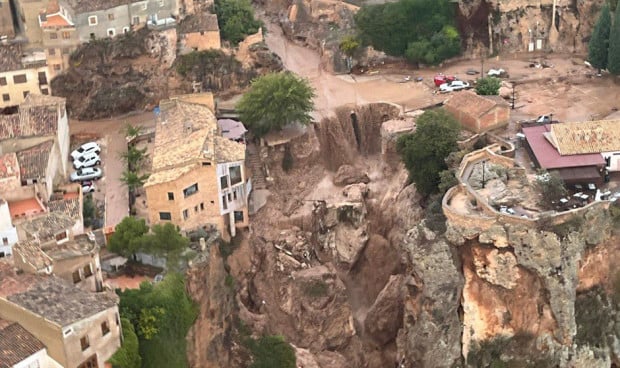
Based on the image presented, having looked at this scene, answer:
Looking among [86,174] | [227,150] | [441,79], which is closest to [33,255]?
[227,150]

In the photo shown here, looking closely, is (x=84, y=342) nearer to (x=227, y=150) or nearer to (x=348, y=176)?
(x=227, y=150)

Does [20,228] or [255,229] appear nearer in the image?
[20,228]

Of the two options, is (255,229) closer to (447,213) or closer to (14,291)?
(447,213)

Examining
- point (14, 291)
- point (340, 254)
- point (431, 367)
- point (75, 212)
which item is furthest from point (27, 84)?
point (431, 367)

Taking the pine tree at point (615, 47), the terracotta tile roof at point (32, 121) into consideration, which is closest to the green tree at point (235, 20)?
the terracotta tile roof at point (32, 121)

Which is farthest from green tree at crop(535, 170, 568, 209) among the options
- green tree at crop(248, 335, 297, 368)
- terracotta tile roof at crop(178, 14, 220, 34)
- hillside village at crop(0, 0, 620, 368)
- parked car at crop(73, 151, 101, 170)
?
terracotta tile roof at crop(178, 14, 220, 34)

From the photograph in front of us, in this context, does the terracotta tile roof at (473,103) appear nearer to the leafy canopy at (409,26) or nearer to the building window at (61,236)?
the leafy canopy at (409,26)
